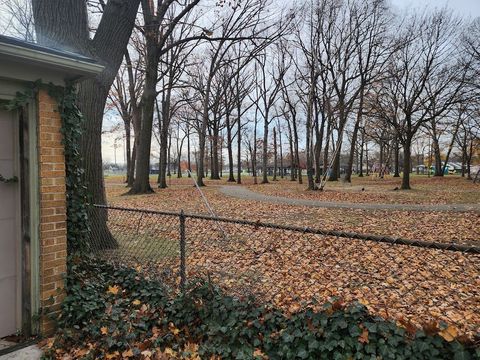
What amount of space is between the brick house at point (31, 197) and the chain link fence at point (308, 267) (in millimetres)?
1236

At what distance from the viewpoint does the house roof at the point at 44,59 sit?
115 inches

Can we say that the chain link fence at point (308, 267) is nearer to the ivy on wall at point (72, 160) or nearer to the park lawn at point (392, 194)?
the ivy on wall at point (72, 160)

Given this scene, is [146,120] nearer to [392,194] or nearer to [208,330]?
[392,194]

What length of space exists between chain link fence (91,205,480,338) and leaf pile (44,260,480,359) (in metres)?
0.27

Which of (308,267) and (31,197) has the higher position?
(31,197)

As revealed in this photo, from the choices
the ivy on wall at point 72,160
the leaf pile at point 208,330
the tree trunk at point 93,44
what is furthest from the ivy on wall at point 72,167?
the tree trunk at point 93,44

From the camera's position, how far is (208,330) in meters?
3.27

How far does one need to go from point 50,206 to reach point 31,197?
204 mm

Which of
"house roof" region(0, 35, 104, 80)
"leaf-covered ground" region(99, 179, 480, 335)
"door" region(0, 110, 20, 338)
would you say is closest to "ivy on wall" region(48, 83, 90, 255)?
"house roof" region(0, 35, 104, 80)

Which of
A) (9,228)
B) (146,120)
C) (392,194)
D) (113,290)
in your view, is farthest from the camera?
(392,194)

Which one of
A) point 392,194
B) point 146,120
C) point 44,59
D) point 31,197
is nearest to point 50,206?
point 31,197

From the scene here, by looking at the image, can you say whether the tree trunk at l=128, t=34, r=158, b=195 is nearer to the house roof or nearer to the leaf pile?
the house roof

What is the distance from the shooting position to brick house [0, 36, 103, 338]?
3342 millimetres

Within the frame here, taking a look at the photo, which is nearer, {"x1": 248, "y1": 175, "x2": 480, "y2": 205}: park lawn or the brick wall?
the brick wall
